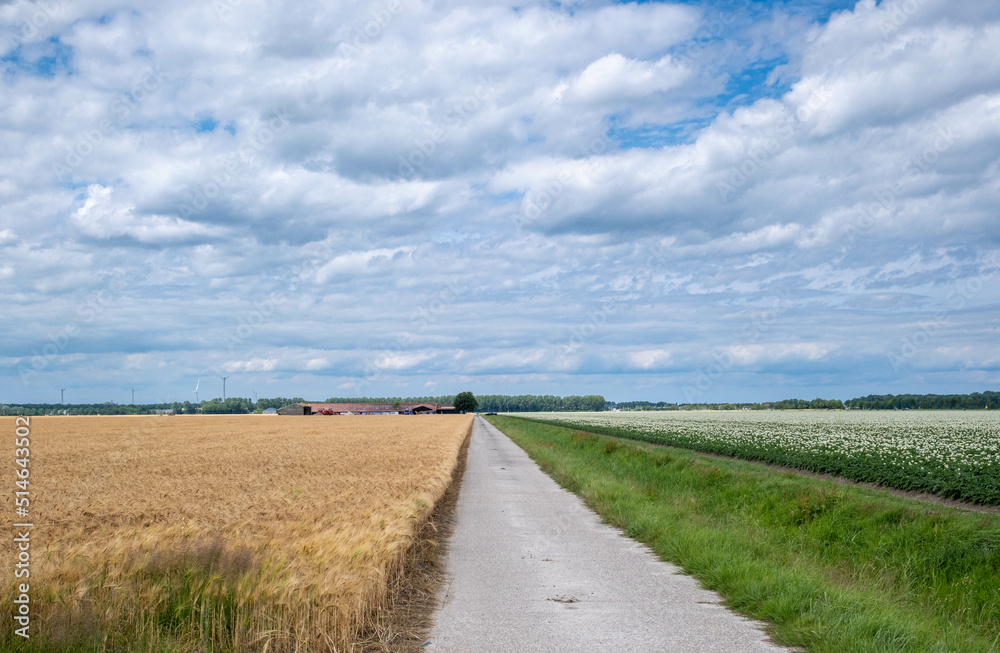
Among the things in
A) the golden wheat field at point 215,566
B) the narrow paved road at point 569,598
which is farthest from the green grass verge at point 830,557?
the golden wheat field at point 215,566

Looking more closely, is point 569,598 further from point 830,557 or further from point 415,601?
point 830,557

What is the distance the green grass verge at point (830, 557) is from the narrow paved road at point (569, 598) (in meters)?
0.54

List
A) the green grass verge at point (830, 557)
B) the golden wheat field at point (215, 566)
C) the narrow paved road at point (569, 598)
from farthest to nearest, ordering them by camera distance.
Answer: the green grass verge at point (830, 557) < the narrow paved road at point (569, 598) < the golden wheat field at point (215, 566)

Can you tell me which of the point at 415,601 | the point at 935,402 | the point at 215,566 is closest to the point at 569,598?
the point at 415,601

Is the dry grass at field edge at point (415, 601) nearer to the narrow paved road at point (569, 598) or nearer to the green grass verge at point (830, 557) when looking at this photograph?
the narrow paved road at point (569, 598)

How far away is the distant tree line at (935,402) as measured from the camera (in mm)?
154250

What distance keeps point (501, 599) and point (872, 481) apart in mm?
18519

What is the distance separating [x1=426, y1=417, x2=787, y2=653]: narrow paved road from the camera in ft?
24.3

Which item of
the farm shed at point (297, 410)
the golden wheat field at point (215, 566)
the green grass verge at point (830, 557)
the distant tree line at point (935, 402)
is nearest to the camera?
the golden wheat field at point (215, 566)

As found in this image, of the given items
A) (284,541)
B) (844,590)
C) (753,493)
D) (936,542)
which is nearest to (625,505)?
(753,493)

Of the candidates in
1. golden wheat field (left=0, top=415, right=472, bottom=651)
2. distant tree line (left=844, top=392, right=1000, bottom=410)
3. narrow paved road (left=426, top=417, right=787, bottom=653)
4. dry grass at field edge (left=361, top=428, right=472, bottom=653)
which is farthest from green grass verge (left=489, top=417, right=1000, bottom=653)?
distant tree line (left=844, top=392, right=1000, bottom=410)

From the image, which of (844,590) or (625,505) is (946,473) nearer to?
(625,505)

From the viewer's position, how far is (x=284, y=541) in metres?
10.0

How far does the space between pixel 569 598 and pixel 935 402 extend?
7216 inches
